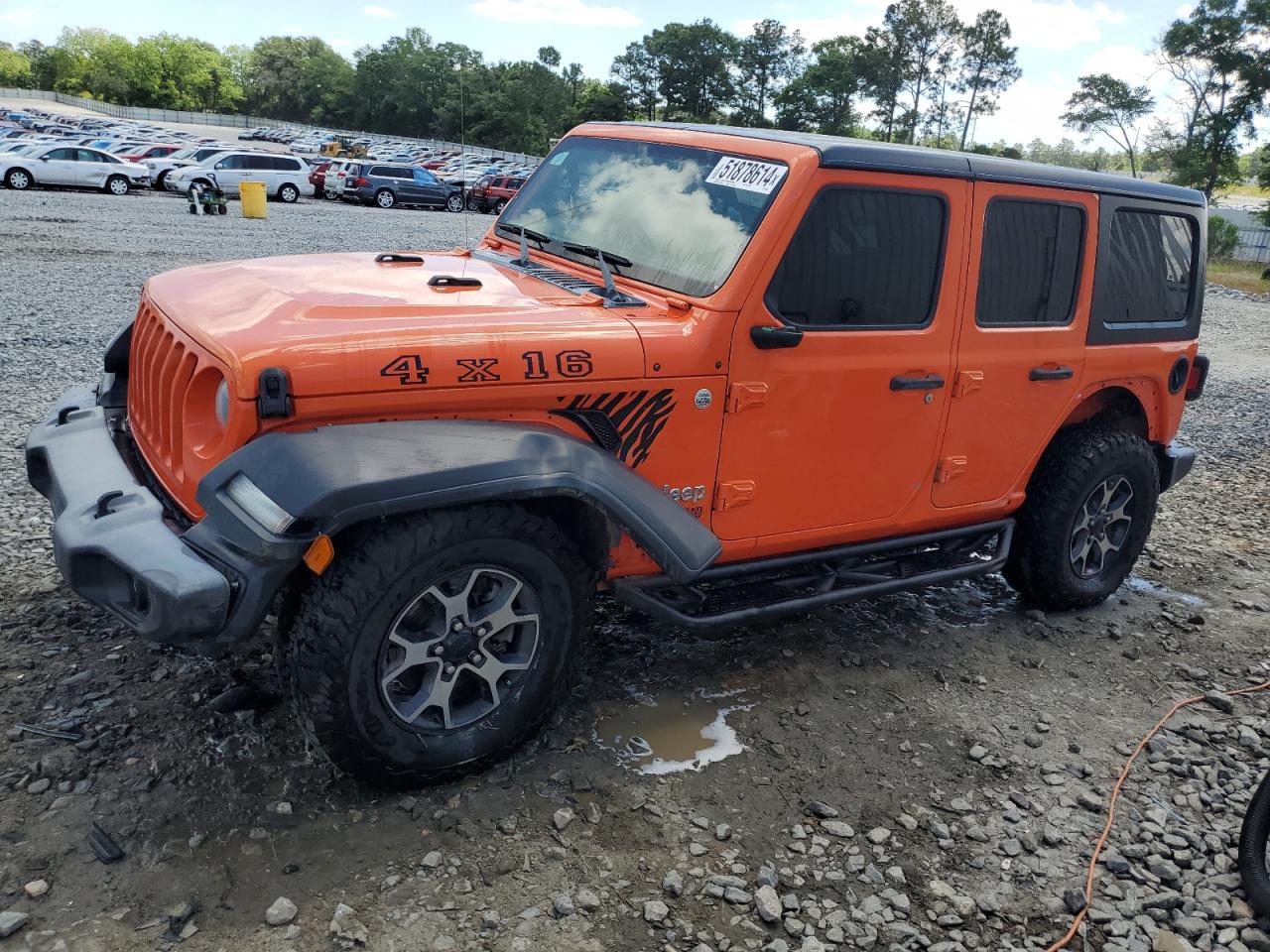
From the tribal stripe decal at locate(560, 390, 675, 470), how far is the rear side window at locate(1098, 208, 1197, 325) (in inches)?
94.1

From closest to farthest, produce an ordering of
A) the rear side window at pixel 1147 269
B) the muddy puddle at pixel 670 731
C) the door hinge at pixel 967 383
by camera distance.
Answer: the muddy puddle at pixel 670 731, the door hinge at pixel 967 383, the rear side window at pixel 1147 269

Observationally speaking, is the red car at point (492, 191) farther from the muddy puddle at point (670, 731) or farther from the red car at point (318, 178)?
the muddy puddle at point (670, 731)

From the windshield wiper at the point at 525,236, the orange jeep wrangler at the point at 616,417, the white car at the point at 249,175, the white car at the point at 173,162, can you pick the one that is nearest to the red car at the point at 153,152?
the white car at the point at 173,162

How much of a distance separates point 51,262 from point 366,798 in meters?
12.8

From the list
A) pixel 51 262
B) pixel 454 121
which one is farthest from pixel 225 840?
pixel 454 121

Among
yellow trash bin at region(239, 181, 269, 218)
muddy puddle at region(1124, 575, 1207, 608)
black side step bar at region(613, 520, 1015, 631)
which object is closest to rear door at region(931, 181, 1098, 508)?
black side step bar at region(613, 520, 1015, 631)

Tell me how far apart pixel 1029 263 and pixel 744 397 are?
5.23 ft

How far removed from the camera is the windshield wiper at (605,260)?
3539 millimetres

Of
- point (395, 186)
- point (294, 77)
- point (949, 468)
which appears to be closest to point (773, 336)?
point (949, 468)

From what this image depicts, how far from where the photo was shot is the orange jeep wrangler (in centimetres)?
276

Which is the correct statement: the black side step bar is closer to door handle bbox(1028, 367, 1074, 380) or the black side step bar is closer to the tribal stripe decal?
the tribal stripe decal

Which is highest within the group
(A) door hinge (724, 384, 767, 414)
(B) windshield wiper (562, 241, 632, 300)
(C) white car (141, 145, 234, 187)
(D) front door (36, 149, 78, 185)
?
(C) white car (141, 145, 234, 187)

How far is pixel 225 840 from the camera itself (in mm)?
2857

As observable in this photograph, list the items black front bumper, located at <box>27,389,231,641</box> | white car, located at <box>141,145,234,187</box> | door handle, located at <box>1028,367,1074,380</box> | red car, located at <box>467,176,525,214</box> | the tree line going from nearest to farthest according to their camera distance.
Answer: black front bumper, located at <box>27,389,231,641</box>, door handle, located at <box>1028,367,1074,380</box>, white car, located at <box>141,145,234,187</box>, red car, located at <box>467,176,525,214</box>, the tree line
